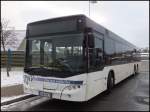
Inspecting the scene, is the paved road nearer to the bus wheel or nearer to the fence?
the bus wheel

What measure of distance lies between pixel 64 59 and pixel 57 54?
378 mm

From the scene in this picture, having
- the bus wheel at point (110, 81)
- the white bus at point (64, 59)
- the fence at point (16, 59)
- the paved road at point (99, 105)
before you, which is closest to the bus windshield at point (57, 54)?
the white bus at point (64, 59)

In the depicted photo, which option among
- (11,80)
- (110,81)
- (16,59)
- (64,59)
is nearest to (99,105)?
(64,59)

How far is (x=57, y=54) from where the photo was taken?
24.1 ft

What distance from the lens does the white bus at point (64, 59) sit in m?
6.91

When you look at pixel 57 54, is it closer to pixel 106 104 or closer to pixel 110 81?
pixel 106 104

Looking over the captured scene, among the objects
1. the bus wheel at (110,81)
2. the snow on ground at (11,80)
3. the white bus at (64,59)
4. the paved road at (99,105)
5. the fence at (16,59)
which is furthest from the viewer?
the fence at (16,59)

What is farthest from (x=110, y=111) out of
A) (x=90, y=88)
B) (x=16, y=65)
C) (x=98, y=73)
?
(x=16, y=65)

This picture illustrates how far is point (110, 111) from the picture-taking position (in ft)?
23.3

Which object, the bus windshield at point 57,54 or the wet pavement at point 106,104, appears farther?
the wet pavement at point 106,104

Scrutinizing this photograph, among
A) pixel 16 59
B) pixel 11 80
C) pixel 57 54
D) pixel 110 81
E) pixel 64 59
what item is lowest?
pixel 11 80

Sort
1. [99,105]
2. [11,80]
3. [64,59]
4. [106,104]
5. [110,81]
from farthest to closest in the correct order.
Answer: [11,80] → [110,81] → [106,104] → [99,105] → [64,59]

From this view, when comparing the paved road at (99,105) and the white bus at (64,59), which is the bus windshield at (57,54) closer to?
the white bus at (64,59)

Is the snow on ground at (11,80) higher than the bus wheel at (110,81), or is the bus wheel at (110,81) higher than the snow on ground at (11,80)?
the bus wheel at (110,81)
